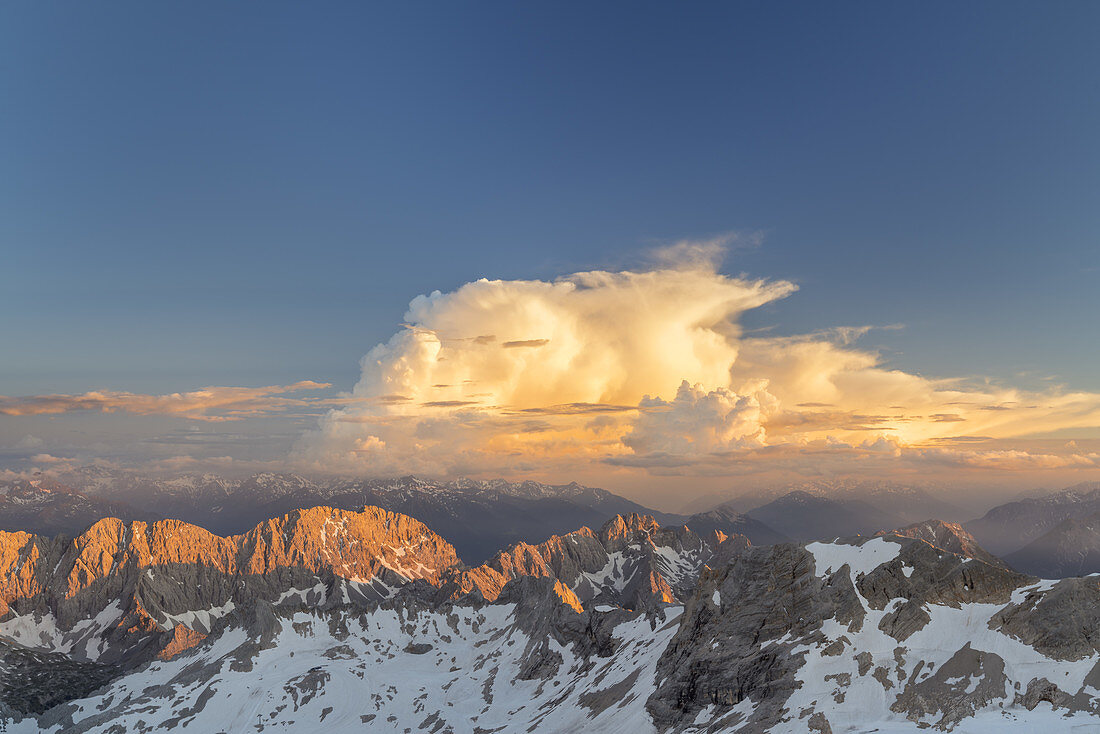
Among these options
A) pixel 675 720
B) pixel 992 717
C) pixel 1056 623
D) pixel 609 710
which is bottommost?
pixel 609 710

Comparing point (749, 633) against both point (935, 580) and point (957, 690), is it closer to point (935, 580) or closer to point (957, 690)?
point (935, 580)

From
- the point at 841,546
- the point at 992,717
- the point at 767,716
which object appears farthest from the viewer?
the point at 841,546

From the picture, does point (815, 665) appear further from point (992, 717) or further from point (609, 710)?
point (609, 710)

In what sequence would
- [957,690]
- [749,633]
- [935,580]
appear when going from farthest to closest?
[749,633] → [935,580] → [957,690]

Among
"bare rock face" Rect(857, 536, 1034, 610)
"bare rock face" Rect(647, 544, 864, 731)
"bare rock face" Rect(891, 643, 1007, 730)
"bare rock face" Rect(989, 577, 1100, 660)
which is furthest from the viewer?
"bare rock face" Rect(647, 544, 864, 731)

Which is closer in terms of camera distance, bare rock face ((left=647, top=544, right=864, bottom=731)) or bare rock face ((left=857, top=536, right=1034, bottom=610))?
bare rock face ((left=857, top=536, right=1034, bottom=610))

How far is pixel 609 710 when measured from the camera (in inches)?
5659

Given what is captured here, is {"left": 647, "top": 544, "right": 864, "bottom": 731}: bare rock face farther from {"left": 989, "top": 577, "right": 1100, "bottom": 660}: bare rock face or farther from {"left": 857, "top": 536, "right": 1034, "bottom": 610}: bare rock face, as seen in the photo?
{"left": 989, "top": 577, "right": 1100, "bottom": 660}: bare rock face

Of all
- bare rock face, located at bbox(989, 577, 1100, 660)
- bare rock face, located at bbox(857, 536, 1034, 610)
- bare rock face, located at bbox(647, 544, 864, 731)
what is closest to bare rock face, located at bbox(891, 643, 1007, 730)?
bare rock face, located at bbox(989, 577, 1100, 660)

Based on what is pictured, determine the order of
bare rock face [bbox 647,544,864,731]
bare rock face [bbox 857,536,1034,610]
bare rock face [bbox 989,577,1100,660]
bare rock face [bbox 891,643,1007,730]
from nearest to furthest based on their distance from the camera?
bare rock face [bbox 891,643,1007,730] < bare rock face [bbox 989,577,1100,660] < bare rock face [bbox 857,536,1034,610] < bare rock face [bbox 647,544,864,731]

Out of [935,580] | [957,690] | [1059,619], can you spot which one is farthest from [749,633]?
[1059,619]

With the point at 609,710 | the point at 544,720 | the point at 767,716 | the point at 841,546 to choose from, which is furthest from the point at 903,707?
the point at 544,720

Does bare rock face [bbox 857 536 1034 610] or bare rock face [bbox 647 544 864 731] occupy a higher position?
bare rock face [bbox 857 536 1034 610]

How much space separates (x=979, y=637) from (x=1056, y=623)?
1106 centimetres
